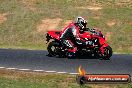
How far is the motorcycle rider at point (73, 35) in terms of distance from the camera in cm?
2188

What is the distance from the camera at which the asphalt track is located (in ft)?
62.2

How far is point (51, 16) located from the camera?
121 feet

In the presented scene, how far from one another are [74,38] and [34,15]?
15.8 m

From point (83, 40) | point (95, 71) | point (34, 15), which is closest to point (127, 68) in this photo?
point (95, 71)

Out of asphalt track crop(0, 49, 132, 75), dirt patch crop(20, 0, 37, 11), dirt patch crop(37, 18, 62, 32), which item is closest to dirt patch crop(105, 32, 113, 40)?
dirt patch crop(37, 18, 62, 32)

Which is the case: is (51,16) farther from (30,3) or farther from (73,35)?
(73,35)

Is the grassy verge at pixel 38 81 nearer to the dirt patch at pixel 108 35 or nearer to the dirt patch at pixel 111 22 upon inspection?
the dirt patch at pixel 108 35

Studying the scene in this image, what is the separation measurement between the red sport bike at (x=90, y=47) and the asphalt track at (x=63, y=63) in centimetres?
47

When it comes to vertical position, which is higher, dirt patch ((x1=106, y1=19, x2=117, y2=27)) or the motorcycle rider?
the motorcycle rider

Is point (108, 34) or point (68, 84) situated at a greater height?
point (68, 84)

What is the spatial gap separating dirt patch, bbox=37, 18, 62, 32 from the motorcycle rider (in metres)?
12.3

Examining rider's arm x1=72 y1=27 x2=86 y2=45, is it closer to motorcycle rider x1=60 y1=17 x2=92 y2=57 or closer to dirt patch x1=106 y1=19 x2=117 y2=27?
motorcycle rider x1=60 y1=17 x2=92 y2=57

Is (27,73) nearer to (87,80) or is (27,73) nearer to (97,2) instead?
(87,80)

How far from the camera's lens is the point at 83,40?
863 inches
